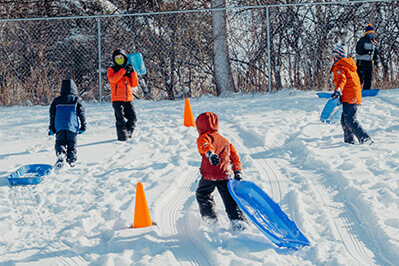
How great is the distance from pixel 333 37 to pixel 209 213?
928 cm

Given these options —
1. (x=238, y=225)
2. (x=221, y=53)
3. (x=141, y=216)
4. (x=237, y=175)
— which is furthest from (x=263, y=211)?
(x=221, y=53)

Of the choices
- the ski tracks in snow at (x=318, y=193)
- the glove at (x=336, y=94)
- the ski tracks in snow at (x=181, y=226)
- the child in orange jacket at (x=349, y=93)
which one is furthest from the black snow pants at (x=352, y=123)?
the ski tracks in snow at (x=181, y=226)

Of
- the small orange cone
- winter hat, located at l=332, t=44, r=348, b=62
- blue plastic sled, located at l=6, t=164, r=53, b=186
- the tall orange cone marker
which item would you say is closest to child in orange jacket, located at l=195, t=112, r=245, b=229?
the small orange cone

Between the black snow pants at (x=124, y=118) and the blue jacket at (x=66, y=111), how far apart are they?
1.13 m

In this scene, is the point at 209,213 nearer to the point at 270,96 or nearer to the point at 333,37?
the point at 270,96

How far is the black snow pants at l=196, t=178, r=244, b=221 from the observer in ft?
12.4

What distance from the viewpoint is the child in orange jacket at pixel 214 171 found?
12.3ft

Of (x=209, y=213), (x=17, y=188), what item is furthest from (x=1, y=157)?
(x=209, y=213)

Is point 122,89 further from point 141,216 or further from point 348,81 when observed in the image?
point 348,81

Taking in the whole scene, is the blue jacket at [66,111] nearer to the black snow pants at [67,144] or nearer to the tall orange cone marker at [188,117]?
the black snow pants at [67,144]

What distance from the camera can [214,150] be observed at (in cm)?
374

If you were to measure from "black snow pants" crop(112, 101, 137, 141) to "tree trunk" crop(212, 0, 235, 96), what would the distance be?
197 inches

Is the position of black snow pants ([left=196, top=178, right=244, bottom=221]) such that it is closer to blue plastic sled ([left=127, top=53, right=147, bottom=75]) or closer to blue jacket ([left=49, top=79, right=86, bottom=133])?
blue jacket ([left=49, top=79, right=86, bottom=133])

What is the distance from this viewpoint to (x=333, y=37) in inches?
458
